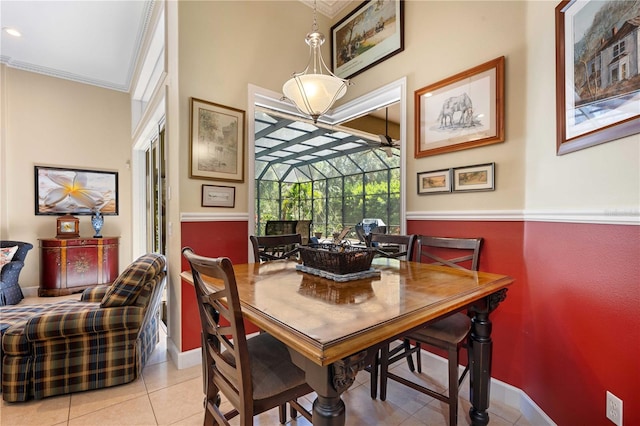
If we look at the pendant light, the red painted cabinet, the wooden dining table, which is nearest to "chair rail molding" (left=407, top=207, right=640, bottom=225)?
the wooden dining table

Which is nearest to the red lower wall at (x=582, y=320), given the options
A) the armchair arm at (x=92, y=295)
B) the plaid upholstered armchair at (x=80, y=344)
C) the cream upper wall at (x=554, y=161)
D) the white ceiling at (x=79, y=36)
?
the cream upper wall at (x=554, y=161)

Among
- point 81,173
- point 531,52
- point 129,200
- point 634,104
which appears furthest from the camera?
point 129,200

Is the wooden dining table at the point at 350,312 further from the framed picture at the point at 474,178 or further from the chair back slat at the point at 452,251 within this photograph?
the framed picture at the point at 474,178

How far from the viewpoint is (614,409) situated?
1202mm

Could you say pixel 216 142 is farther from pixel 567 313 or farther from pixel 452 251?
pixel 567 313

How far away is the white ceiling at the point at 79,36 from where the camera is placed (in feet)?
10.3

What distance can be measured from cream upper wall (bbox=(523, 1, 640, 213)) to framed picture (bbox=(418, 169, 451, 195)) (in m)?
0.52

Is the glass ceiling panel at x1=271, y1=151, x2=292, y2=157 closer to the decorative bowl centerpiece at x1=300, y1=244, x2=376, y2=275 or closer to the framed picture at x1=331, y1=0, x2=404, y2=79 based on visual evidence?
the framed picture at x1=331, y1=0, x2=404, y2=79

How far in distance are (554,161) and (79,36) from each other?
5.15 metres

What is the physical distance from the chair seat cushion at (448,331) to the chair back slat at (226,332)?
935 millimetres

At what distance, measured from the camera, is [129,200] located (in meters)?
4.97

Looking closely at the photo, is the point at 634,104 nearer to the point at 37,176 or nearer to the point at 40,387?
the point at 40,387

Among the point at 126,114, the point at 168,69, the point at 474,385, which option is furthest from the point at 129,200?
the point at 474,385

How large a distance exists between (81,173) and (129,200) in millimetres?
765
